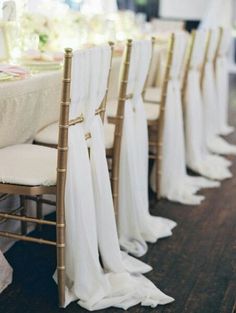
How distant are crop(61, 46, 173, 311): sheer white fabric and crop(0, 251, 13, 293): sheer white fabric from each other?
0.84 feet

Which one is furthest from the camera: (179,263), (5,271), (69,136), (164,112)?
(164,112)

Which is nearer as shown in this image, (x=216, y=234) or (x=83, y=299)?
(x=83, y=299)

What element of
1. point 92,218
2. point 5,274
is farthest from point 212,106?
point 5,274

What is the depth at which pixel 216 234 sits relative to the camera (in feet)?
8.97

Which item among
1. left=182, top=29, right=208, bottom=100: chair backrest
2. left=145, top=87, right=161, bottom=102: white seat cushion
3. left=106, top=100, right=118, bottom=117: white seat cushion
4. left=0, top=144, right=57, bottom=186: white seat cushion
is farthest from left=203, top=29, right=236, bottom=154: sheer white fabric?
left=0, top=144, right=57, bottom=186: white seat cushion

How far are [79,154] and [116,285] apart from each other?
57 centimetres

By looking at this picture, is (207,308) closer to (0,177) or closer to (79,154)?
(79,154)

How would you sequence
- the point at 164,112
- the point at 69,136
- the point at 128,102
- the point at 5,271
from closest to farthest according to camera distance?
the point at 69,136 → the point at 5,271 → the point at 128,102 → the point at 164,112

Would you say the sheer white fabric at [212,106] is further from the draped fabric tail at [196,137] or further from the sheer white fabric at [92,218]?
the sheer white fabric at [92,218]

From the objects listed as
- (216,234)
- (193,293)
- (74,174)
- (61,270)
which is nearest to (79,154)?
(74,174)

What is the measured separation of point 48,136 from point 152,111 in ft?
3.14

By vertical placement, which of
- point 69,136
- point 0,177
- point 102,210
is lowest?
point 102,210

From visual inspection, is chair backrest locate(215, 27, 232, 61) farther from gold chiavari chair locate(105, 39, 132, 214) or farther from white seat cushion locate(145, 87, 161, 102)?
gold chiavari chair locate(105, 39, 132, 214)

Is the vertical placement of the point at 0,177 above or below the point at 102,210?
above
